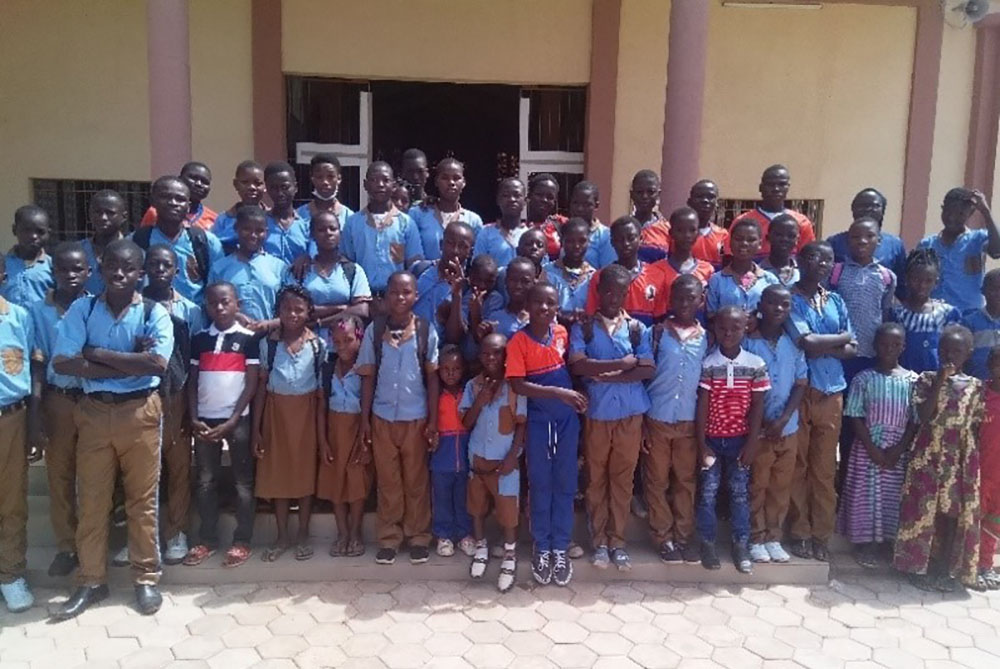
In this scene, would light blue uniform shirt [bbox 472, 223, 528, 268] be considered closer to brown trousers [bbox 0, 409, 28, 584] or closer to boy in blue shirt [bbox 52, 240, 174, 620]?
boy in blue shirt [bbox 52, 240, 174, 620]

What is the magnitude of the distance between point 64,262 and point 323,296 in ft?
3.61

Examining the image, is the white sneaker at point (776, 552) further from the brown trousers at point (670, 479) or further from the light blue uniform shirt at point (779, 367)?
the light blue uniform shirt at point (779, 367)

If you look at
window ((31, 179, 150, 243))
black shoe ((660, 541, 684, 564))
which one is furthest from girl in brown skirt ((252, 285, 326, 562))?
window ((31, 179, 150, 243))

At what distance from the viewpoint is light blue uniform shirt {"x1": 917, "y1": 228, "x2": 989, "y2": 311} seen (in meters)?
4.19

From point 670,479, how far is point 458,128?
6.81 metres

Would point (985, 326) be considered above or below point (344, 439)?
above

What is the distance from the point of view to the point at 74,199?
7.06m

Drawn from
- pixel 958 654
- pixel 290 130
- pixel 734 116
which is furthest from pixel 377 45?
pixel 958 654

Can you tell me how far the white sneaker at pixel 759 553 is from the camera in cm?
375

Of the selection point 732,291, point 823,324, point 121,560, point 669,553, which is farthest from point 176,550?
point 823,324

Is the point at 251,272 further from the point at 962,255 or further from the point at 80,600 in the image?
the point at 962,255

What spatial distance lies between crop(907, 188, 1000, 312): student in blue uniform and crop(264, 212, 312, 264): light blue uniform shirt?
10.9ft

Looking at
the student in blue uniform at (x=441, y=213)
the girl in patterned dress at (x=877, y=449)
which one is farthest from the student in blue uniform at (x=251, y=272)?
the girl in patterned dress at (x=877, y=449)

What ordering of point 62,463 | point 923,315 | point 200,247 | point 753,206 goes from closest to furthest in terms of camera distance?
point 62,463 < point 200,247 < point 923,315 < point 753,206
